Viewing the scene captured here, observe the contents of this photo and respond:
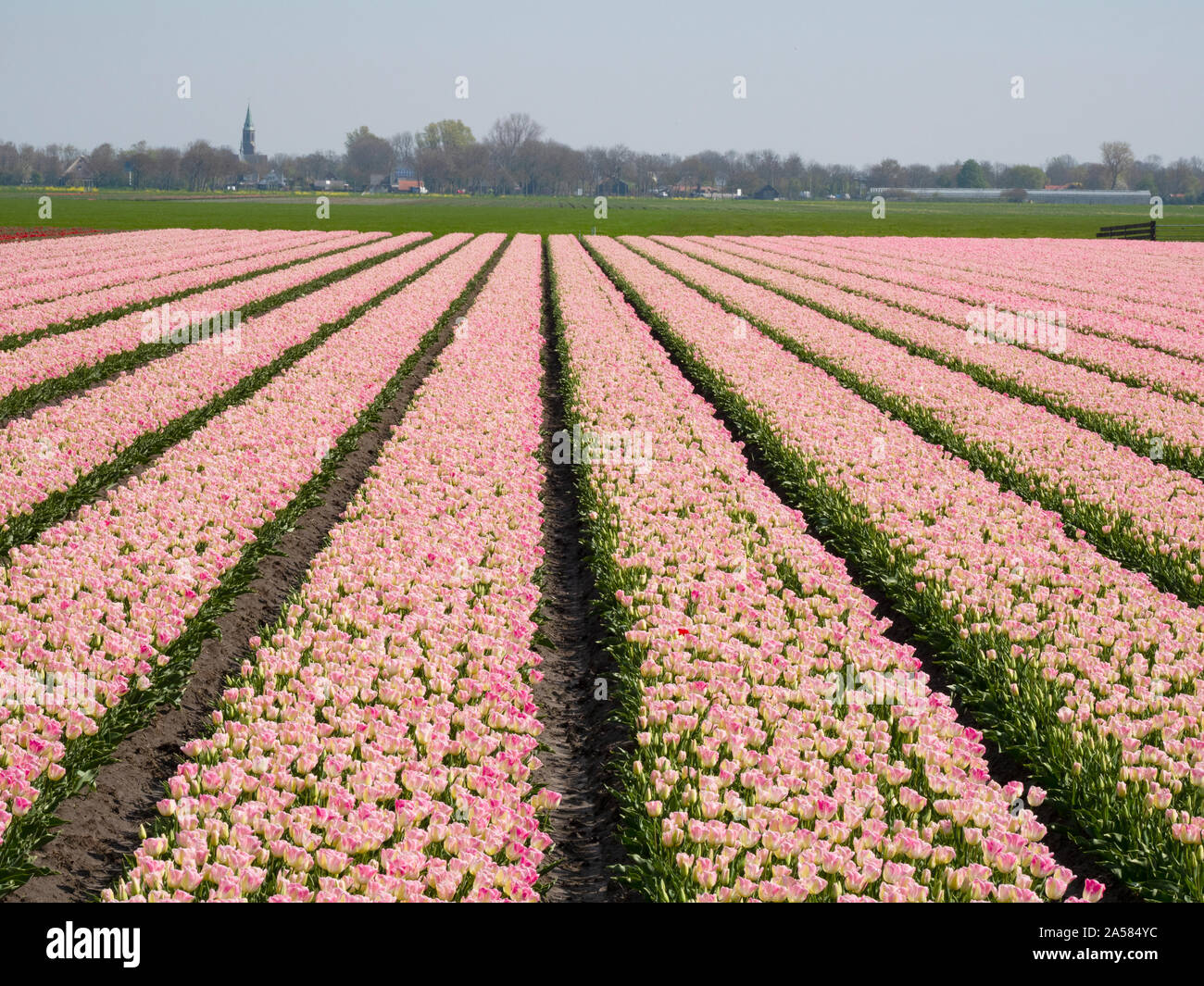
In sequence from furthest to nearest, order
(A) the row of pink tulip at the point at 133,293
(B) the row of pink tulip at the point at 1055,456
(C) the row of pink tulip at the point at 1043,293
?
1. (C) the row of pink tulip at the point at 1043,293
2. (A) the row of pink tulip at the point at 133,293
3. (B) the row of pink tulip at the point at 1055,456

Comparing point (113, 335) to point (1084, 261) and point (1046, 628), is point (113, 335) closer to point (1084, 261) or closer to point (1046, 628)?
point (1046, 628)

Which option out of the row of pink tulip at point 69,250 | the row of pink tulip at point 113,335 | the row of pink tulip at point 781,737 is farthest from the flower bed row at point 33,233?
the row of pink tulip at point 781,737

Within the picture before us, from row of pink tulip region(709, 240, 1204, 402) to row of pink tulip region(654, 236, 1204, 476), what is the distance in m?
0.50

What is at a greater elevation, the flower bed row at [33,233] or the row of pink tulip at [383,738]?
the flower bed row at [33,233]

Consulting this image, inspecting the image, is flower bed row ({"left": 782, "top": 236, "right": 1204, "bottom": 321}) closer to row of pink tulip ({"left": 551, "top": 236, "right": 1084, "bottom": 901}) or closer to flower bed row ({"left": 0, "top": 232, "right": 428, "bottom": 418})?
row of pink tulip ({"left": 551, "top": 236, "right": 1084, "bottom": 901})

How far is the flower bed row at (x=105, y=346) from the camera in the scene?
14.5 m

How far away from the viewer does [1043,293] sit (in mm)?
30938

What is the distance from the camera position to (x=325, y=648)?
21.7 ft

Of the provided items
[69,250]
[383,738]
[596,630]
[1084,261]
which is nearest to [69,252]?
[69,250]

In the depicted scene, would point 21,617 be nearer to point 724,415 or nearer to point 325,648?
point 325,648

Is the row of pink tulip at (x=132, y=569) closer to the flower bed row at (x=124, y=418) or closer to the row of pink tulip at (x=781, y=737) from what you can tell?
the flower bed row at (x=124, y=418)

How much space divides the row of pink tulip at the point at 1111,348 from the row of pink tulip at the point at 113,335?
16.0m

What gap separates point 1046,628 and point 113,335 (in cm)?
1694

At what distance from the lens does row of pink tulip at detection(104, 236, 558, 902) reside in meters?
4.52
